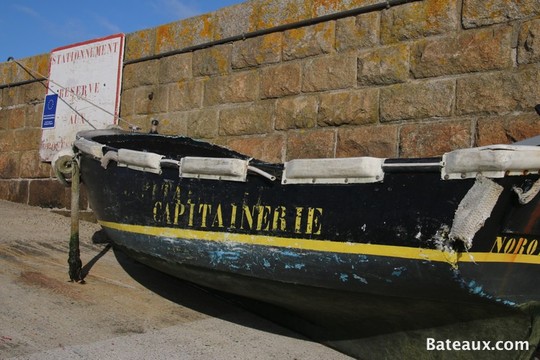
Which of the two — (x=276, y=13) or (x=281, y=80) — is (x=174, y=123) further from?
(x=276, y=13)

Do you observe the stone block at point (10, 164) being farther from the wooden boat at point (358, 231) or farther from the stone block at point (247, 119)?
the wooden boat at point (358, 231)

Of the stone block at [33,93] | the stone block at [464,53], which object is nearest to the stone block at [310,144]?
the stone block at [464,53]

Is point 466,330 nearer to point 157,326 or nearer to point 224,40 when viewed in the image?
point 157,326

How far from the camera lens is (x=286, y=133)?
5.07 m

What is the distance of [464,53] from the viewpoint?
400 centimetres

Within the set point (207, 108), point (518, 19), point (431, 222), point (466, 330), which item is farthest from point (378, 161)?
point (207, 108)

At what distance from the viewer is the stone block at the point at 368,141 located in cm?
431

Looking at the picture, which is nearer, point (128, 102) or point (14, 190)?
point (128, 102)

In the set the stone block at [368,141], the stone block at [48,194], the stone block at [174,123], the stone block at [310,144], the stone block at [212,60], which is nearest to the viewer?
the stone block at [368,141]

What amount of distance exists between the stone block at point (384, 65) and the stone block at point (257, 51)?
990 millimetres

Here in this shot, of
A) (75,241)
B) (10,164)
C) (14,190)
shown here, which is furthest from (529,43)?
(10,164)

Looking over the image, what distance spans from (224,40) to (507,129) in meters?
3.09

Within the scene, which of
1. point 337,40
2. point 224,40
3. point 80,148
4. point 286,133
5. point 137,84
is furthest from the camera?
point 137,84

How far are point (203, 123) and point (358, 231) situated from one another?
3485 mm
